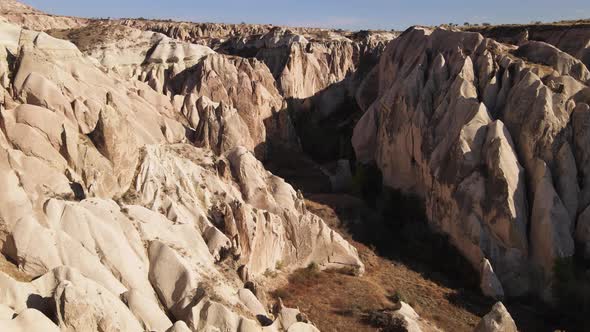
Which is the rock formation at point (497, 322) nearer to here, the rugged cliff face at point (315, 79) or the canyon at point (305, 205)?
the canyon at point (305, 205)

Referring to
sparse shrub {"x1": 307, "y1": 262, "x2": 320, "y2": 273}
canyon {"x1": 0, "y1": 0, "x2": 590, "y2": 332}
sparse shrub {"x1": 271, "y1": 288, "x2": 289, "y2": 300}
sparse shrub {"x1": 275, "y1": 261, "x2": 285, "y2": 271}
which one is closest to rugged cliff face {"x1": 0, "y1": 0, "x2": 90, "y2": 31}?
canyon {"x1": 0, "y1": 0, "x2": 590, "y2": 332}

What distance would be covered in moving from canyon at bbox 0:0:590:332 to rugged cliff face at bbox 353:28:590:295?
0.09 m

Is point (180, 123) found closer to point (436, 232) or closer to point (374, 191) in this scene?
point (374, 191)

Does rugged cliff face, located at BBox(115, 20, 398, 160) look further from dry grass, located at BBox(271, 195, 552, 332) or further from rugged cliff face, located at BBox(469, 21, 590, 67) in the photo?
dry grass, located at BBox(271, 195, 552, 332)

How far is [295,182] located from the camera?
36375 millimetres

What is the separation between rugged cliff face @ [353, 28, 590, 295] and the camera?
2338cm

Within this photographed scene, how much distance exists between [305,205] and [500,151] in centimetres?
974

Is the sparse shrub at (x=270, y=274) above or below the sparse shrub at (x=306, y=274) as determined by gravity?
above

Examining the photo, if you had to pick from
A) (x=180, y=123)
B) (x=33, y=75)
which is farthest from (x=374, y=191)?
(x=33, y=75)

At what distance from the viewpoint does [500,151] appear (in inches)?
952

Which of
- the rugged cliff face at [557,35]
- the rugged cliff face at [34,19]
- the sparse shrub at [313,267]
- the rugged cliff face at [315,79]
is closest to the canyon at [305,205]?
the sparse shrub at [313,267]

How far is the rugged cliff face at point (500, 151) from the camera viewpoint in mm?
23375

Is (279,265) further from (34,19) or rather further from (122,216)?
(34,19)

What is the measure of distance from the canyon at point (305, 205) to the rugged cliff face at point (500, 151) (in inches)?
3.7
